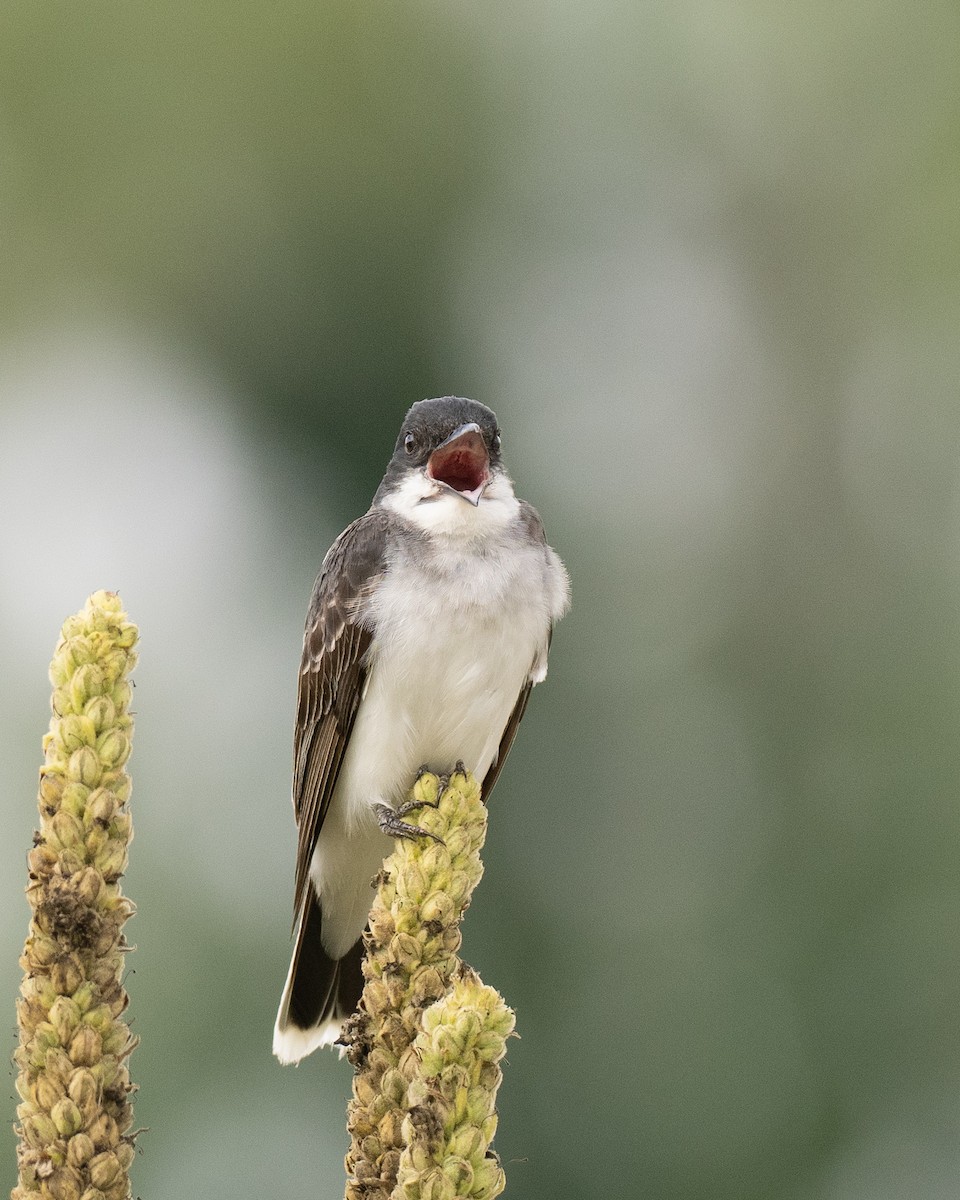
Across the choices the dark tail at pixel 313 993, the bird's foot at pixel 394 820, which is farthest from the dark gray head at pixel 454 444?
the dark tail at pixel 313 993

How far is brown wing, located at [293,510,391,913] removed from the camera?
4461 millimetres

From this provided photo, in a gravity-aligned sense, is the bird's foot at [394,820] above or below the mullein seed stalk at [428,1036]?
below

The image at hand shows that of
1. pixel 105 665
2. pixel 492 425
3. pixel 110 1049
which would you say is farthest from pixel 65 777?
pixel 492 425

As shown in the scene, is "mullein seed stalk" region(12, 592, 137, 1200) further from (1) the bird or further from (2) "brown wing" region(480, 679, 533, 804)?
(2) "brown wing" region(480, 679, 533, 804)

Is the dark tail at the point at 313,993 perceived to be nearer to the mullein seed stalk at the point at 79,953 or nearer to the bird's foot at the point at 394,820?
the bird's foot at the point at 394,820

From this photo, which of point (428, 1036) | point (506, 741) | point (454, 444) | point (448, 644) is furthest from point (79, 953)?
point (506, 741)

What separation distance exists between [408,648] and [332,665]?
322mm

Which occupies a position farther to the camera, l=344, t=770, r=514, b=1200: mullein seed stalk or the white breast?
the white breast

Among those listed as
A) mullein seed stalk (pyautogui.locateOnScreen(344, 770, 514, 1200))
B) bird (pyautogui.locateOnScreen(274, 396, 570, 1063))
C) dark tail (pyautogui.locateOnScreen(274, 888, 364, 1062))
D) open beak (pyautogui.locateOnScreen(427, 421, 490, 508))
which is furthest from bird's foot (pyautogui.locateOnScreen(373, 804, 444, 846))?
open beak (pyautogui.locateOnScreen(427, 421, 490, 508))

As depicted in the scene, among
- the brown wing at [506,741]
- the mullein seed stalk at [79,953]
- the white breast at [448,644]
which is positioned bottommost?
the brown wing at [506,741]

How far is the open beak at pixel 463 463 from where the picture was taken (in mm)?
4348

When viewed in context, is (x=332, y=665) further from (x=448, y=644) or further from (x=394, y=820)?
(x=394, y=820)

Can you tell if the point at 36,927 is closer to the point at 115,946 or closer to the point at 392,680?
the point at 115,946

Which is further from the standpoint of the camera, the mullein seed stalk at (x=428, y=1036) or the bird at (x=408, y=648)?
the bird at (x=408, y=648)
